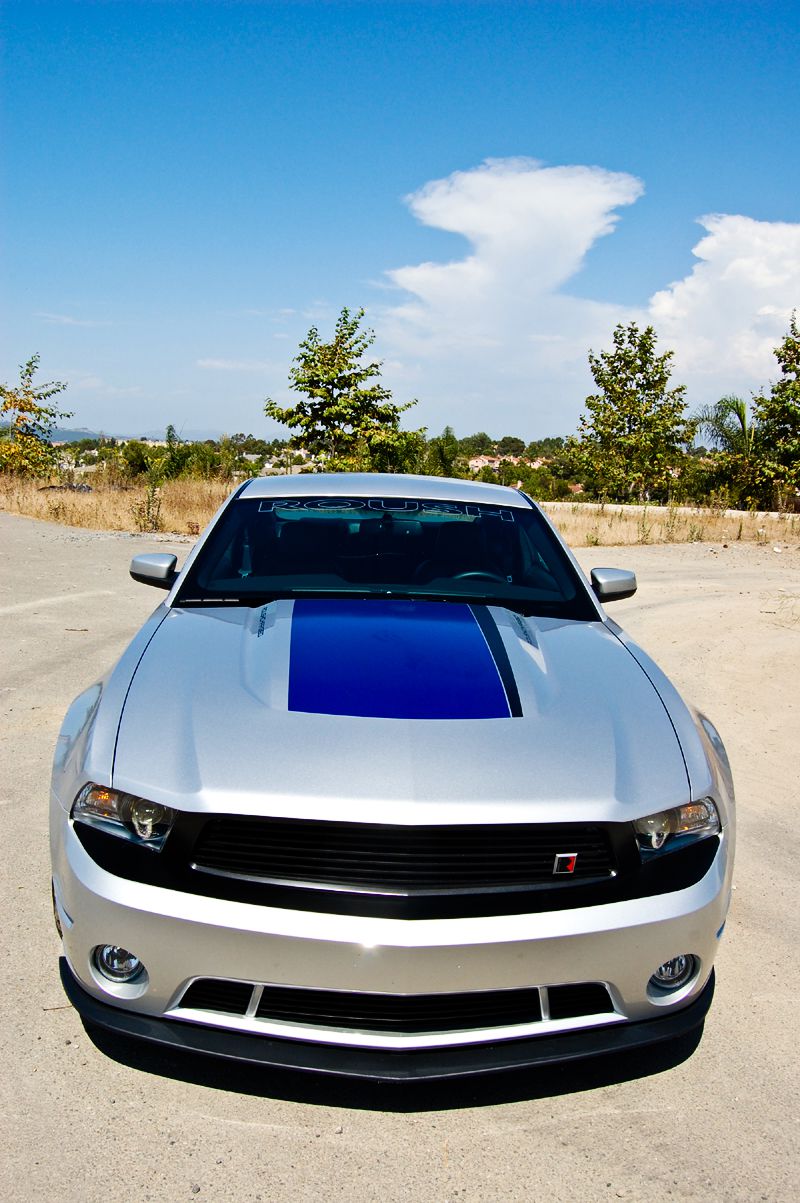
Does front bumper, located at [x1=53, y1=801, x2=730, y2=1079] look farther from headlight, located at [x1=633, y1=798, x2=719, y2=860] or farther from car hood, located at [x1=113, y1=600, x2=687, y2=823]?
car hood, located at [x1=113, y1=600, x2=687, y2=823]

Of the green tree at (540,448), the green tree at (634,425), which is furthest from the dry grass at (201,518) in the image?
the green tree at (540,448)

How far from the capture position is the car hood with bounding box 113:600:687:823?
81.4 inches

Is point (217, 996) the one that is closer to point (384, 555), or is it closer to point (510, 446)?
point (384, 555)

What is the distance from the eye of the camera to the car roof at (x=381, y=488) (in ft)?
13.3

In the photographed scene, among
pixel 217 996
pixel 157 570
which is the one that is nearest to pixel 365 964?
pixel 217 996

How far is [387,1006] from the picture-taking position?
201cm

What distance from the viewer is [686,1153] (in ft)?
6.85

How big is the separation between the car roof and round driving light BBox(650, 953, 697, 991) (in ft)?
7.58

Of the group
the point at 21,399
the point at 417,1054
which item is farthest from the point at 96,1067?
the point at 21,399

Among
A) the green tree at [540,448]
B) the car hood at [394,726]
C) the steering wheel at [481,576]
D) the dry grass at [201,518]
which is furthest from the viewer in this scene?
the green tree at [540,448]

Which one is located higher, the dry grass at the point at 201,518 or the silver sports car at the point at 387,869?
the dry grass at the point at 201,518

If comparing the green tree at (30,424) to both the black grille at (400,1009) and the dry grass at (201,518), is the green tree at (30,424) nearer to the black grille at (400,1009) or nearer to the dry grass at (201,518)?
the dry grass at (201,518)

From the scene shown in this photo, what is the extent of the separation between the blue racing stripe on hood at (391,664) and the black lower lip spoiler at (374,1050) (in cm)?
77

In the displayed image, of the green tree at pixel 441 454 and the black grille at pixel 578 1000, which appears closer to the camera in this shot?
the black grille at pixel 578 1000
